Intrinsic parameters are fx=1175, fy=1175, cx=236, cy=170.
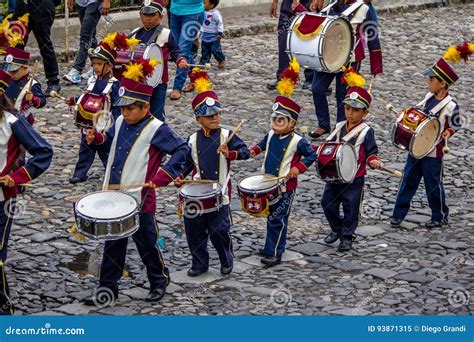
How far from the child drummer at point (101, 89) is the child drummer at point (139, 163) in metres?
2.68

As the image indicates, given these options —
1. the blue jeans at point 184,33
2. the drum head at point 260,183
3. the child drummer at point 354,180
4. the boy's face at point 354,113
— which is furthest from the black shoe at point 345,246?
the blue jeans at point 184,33

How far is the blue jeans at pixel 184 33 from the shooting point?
14.8 meters

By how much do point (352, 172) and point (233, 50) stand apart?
7.69 meters

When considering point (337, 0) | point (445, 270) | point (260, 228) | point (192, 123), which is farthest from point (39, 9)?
point (445, 270)

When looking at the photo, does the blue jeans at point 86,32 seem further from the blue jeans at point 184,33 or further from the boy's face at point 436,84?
the boy's face at point 436,84

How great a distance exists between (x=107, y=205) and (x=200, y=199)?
1.02 m

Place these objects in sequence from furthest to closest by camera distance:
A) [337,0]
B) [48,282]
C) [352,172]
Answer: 1. [337,0]
2. [352,172]
3. [48,282]

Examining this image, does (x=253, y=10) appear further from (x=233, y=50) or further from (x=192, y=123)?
(x=192, y=123)

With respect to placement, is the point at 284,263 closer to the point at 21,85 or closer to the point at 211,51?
the point at 21,85

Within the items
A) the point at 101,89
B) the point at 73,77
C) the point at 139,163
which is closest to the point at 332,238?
the point at 139,163

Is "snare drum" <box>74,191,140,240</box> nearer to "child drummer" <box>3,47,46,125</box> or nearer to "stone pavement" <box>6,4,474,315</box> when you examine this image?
"stone pavement" <box>6,4,474,315</box>

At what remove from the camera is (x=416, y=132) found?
10383 millimetres

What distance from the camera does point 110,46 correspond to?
11594 mm

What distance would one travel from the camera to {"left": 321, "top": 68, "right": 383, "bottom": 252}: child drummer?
32.9ft
